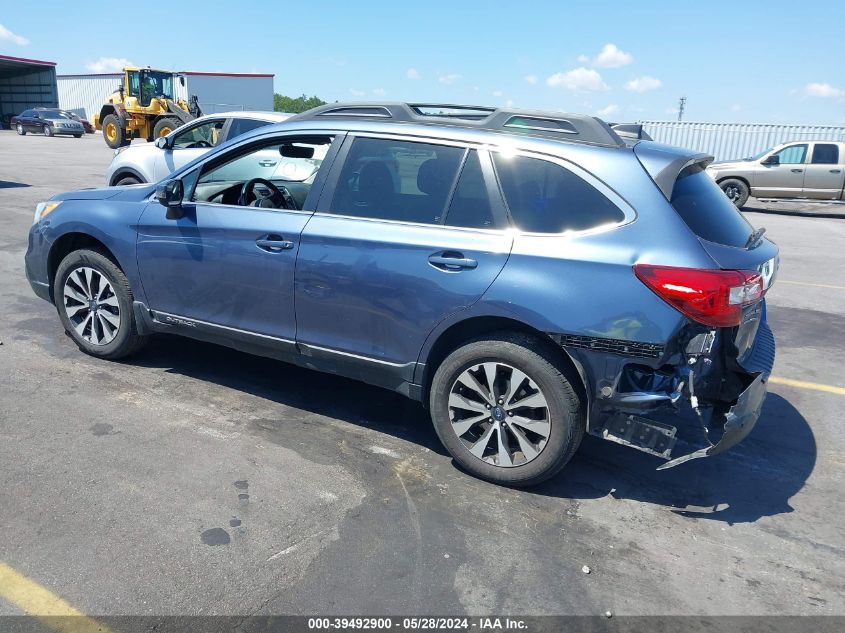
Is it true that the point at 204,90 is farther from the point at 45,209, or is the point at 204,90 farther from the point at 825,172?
the point at 45,209

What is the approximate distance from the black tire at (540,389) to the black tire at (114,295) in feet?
8.04

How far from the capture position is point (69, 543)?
2965mm

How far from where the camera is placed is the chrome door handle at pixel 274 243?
4023mm

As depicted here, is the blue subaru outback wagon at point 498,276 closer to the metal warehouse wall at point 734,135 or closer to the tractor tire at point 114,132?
the metal warehouse wall at point 734,135

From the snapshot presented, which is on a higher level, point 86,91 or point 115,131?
point 86,91

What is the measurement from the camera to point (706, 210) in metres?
3.52

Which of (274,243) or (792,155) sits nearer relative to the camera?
(274,243)

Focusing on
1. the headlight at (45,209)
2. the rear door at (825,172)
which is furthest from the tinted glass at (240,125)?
the rear door at (825,172)

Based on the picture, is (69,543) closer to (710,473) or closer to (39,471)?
(39,471)

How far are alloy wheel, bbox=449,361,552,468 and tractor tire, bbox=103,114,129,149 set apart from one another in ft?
94.9

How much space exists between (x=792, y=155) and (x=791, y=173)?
0.49m

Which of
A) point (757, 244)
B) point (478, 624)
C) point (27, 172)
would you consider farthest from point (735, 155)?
point (478, 624)

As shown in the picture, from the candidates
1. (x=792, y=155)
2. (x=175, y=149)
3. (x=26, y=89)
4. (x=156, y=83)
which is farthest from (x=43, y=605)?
(x=26, y=89)

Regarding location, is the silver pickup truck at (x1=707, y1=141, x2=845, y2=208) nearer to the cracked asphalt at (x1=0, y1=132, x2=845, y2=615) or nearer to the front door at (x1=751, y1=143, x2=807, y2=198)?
the front door at (x1=751, y1=143, x2=807, y2=198)
